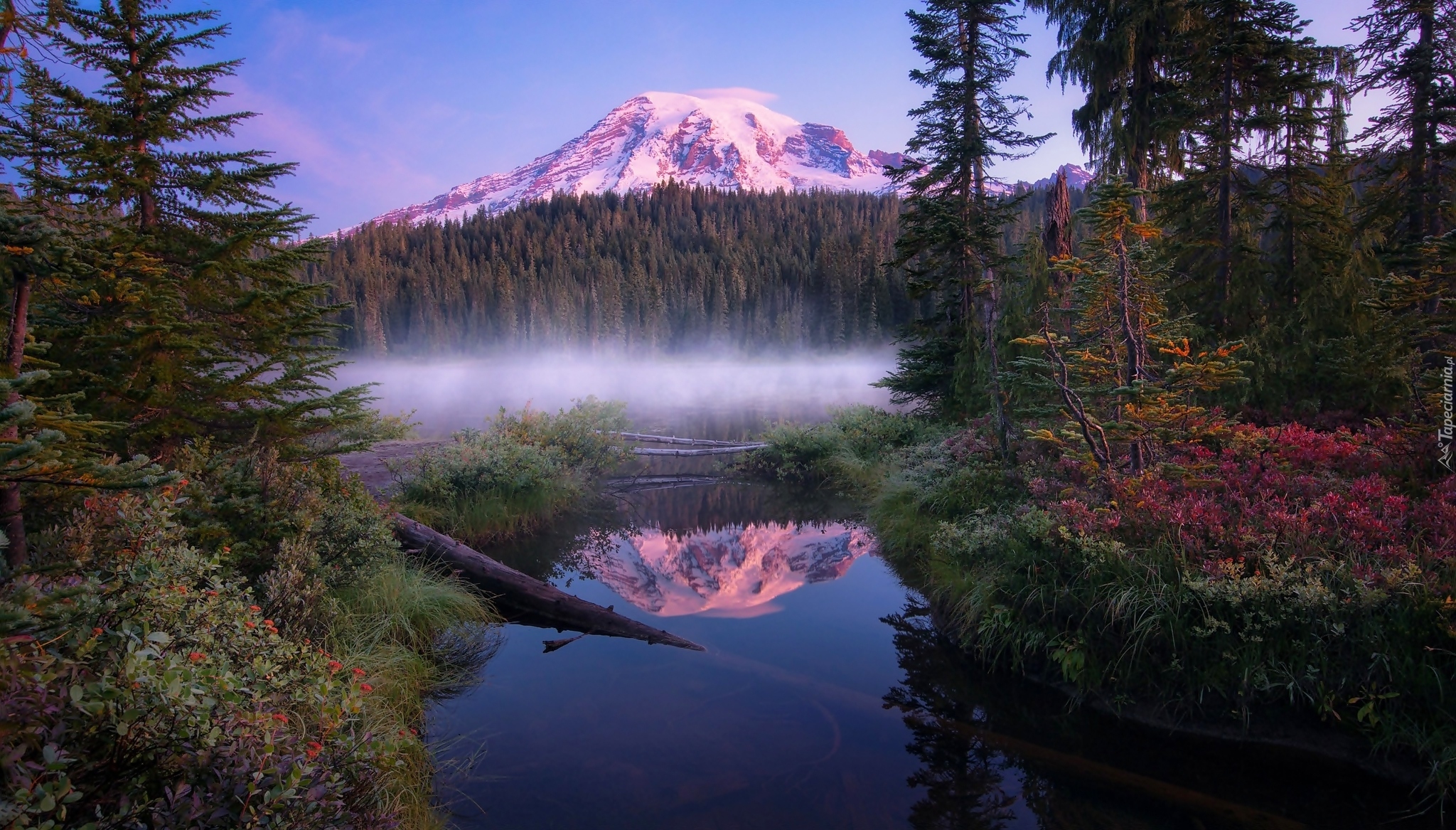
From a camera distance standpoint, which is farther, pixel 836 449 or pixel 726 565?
pixel 836 449

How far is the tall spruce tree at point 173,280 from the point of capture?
5.88 m

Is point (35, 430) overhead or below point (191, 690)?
overhead

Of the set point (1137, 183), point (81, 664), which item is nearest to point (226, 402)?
point (81, 664)

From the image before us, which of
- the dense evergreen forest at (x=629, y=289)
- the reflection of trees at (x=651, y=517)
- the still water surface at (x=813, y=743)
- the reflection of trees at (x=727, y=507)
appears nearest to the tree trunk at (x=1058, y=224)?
the reflection of trees at (x=727, y=507)

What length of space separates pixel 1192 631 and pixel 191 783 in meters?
6.65

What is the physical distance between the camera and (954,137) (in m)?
14.8

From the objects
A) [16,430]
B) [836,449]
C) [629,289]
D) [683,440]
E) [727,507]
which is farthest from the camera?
[629,289]

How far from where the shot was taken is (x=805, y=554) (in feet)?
38.7

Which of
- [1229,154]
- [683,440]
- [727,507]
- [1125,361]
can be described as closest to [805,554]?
[727,507]

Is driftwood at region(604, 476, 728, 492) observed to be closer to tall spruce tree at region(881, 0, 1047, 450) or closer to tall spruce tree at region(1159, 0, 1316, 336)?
tall spruce tree at region(881, 0, 1047, 450)

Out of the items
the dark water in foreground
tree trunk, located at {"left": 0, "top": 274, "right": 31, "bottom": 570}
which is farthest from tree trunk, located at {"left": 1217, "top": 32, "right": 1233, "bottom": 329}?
tree trunk, located at {"left": 0, "top": 274, "right": 31, "bottom": 570}

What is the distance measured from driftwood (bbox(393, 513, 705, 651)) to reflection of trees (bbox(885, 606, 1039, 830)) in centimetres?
244

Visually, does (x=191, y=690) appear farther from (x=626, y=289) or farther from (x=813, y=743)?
(x=626, y=289)

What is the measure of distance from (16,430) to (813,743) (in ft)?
18.5
